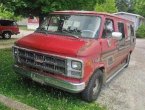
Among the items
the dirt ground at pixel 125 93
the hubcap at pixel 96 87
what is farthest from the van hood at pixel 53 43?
the dirt ground at pixel 125 93

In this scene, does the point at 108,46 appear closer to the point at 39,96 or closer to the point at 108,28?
the point at 108,28

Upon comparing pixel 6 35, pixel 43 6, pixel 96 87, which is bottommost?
pixel 6 35

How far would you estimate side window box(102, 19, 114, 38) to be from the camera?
7991 millimetres

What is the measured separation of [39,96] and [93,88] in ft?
4.46

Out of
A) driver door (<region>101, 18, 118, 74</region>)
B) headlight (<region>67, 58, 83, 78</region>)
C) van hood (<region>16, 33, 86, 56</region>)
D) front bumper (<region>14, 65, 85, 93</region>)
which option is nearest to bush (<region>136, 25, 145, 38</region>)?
driver door (<region>101, 18, 118, 74</region>)

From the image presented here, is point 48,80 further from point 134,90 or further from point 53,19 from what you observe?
point 134,90

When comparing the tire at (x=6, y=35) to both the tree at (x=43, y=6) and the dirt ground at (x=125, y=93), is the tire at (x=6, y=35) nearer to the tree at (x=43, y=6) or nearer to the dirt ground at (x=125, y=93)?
the tree at (x=43, y=6)

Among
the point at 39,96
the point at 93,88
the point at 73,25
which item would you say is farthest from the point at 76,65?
the point at 73,25

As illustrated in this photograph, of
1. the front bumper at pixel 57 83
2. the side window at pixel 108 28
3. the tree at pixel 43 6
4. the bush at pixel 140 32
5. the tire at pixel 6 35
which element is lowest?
the bush at pixel 140 32

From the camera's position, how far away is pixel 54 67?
22.5ft

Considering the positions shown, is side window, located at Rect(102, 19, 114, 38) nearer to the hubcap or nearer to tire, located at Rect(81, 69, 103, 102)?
tire, located at Rect(81, 69, 103, 102)

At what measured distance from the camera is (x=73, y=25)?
7.93m

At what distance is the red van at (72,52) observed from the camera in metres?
6.66

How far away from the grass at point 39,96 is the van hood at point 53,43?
119 cm
